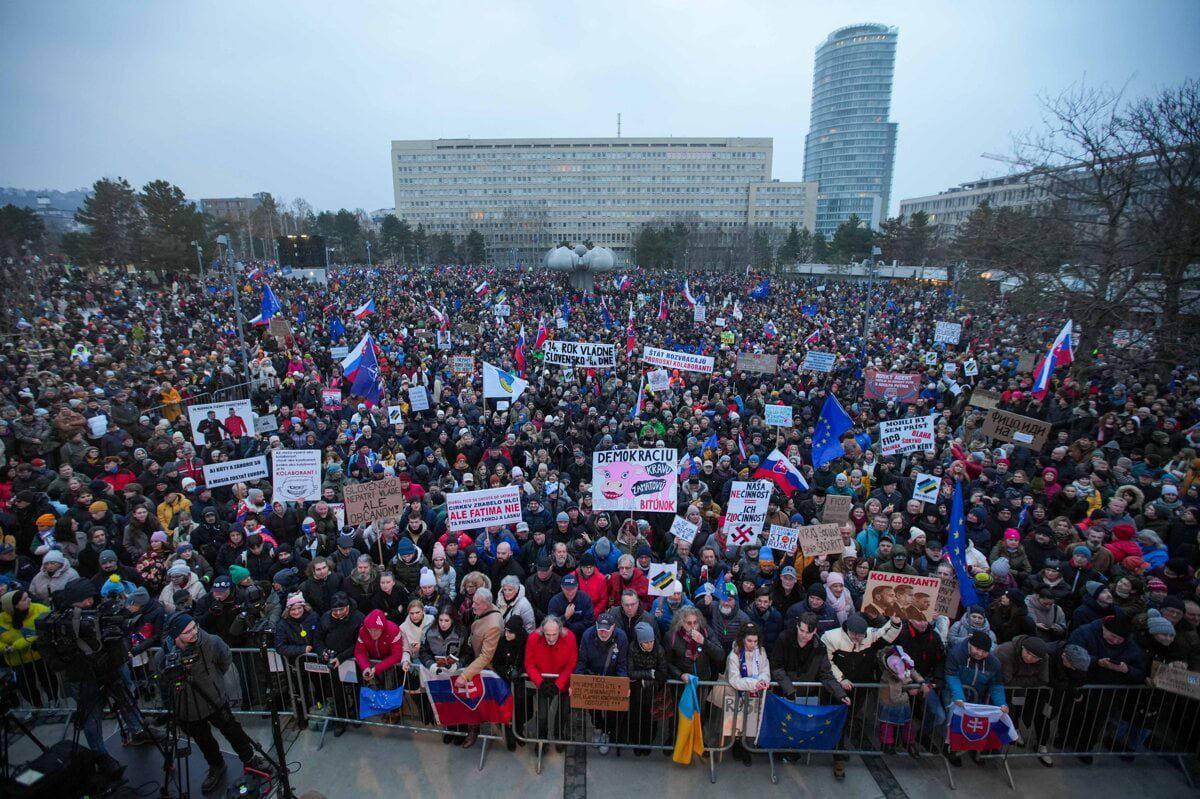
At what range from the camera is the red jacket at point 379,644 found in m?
5.07

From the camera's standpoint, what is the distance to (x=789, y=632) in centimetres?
509

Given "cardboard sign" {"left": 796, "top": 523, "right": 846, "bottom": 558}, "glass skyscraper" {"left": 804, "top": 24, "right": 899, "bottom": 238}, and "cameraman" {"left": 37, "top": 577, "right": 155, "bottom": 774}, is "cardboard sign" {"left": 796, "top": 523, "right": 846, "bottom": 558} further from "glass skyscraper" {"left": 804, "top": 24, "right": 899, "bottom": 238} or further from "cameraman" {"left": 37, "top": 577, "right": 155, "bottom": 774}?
"glass skyscraper" {"left": 804, "top": 24, "right": 899, "bottom": 238}

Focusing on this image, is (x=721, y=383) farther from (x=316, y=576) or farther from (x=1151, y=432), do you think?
(x=316, y=576)

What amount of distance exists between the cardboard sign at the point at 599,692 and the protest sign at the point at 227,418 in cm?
887

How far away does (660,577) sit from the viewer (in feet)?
20.0

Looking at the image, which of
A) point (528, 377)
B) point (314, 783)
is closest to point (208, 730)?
point (314, 783)

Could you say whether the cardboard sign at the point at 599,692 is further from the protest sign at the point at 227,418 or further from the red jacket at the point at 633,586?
the protest sign at the point at 227,418

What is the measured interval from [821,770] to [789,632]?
1251 millimetres

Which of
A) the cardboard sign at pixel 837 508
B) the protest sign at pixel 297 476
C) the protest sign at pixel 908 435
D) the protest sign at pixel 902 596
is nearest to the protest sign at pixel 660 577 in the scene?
the protest sign at pixel 902 596

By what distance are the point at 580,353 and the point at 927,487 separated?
780 cm

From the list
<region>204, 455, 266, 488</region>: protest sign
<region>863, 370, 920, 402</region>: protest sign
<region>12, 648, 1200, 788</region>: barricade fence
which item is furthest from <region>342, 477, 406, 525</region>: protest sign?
<region>863, 370, 920, 402</region>: protest sign

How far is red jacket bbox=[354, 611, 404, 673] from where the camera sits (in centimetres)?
507

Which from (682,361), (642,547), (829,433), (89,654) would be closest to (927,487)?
(829,433)

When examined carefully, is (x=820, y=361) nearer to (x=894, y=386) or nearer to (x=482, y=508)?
(x=894, y=386)
